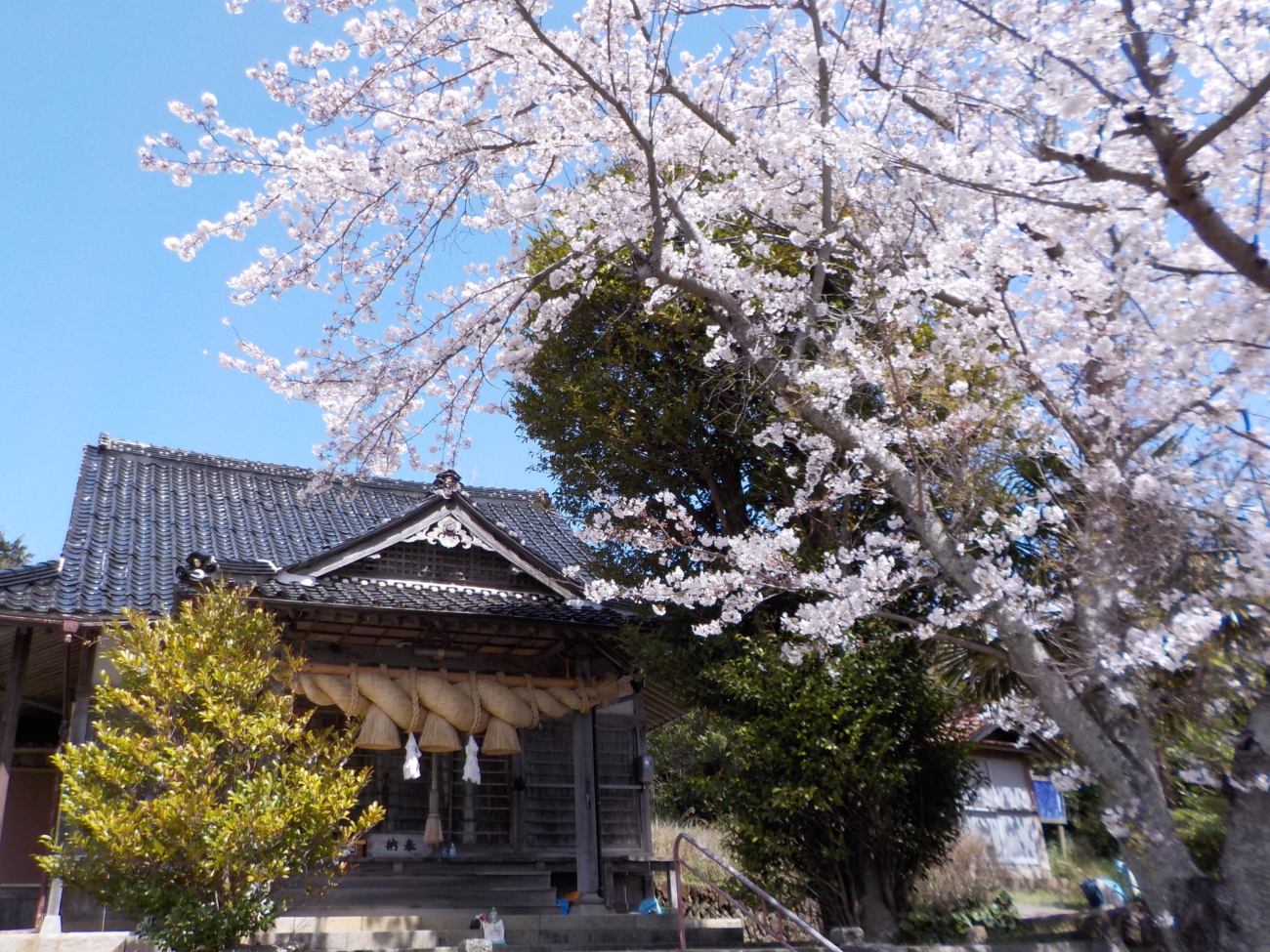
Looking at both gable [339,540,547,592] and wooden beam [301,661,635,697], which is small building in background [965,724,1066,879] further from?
gable [339,540,547,592]

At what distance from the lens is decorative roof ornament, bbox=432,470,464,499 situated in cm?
1158

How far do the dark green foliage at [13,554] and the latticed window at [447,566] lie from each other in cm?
1944

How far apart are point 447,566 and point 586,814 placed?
338 cm

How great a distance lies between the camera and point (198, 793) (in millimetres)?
6641

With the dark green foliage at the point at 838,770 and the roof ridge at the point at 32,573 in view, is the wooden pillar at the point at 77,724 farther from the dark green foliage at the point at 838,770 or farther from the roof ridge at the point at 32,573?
the dark green foliage at the point at 838,770

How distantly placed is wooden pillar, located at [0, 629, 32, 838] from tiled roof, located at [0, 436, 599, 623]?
47 centimetres

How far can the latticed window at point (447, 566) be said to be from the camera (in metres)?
11.5

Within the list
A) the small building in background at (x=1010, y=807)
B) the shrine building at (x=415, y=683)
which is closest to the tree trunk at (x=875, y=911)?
the shrine building at (x=415, y=683)

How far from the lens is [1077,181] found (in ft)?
20.6

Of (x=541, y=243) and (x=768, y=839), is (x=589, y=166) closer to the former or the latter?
(x=541, y=243)

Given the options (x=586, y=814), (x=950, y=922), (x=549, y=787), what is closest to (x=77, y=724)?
(x=586, y=814)

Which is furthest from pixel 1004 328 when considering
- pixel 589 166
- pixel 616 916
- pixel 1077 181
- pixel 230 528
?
pixel 230 528

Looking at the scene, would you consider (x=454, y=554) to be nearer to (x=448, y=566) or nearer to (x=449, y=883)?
(x=448, y=566)

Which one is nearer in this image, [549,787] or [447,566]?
[549,787]
